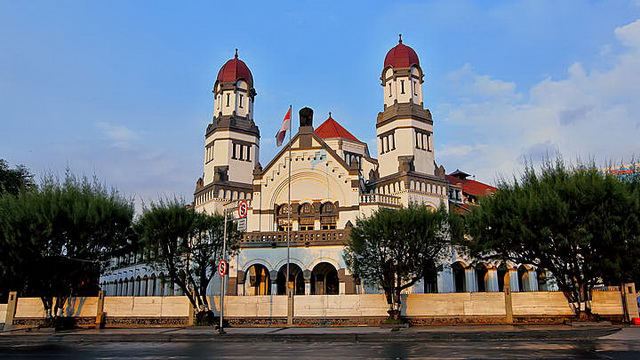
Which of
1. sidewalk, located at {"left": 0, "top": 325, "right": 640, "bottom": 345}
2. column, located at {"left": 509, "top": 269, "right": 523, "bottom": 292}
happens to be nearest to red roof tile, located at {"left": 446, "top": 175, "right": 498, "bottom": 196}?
column, located at {"left": 509, "top": 269, "right": 523, "bottom": 292}

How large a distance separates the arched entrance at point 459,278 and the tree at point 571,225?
16.7 metres

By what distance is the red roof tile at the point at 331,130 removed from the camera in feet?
191

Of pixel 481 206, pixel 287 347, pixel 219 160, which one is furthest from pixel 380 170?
pixel 287 347

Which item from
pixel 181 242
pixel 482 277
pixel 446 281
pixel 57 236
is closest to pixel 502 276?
pixel 482 277

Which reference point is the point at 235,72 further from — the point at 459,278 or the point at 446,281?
the point at 459,278

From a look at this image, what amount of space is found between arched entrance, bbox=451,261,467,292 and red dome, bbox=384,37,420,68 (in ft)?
64.9

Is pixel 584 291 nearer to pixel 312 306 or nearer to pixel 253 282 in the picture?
pixel 312 306

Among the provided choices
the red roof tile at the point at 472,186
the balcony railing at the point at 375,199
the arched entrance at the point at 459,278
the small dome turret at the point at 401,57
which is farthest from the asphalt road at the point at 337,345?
the red roof tile at the point at 472,186

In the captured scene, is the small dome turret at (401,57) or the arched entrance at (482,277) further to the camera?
the small dome turret at (401,57)

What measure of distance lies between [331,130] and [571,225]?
35239 millimetres

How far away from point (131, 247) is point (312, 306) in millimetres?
12921

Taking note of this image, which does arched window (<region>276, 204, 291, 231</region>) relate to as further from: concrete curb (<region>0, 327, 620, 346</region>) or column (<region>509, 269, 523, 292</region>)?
column (<region>509, 269, 523, 292</region>)

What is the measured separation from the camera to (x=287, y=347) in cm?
2094

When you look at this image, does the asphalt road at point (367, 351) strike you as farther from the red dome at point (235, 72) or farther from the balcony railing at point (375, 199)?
the red dome at point (235, 72)
